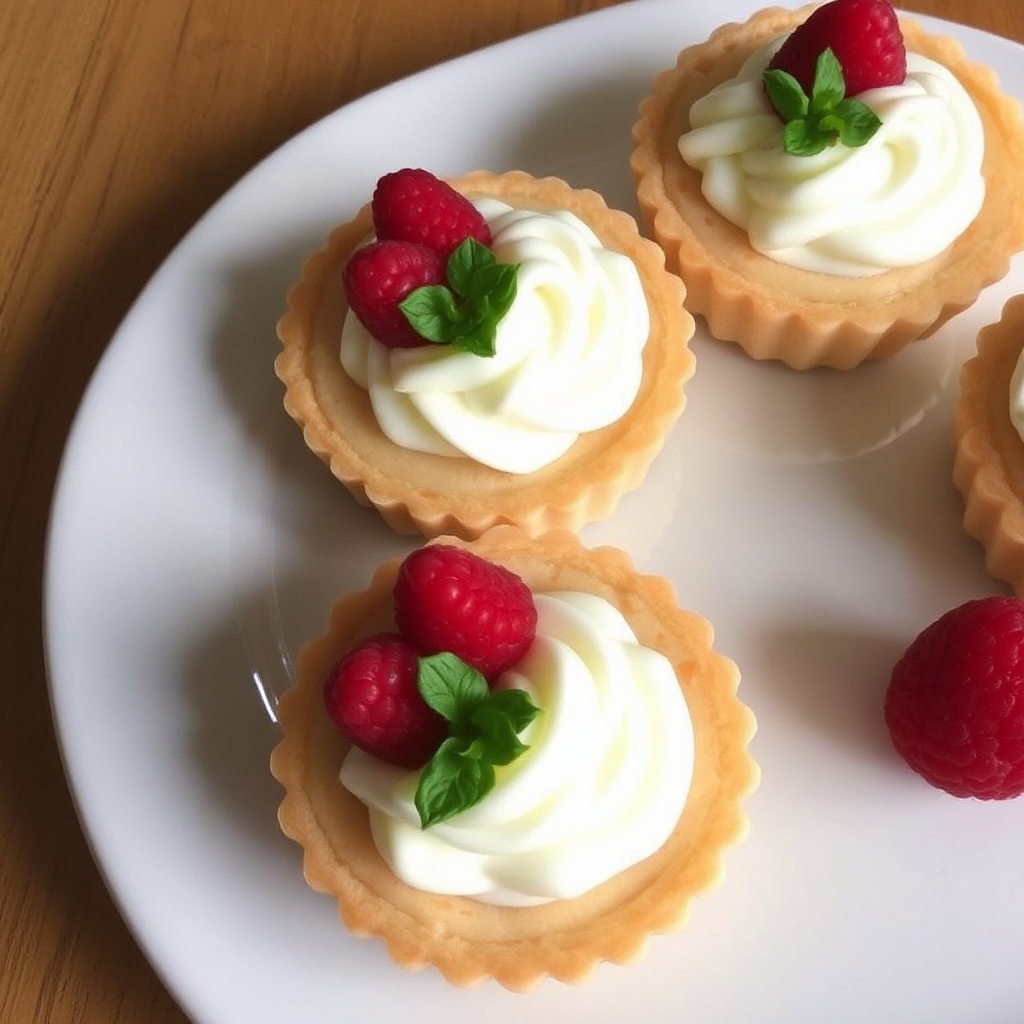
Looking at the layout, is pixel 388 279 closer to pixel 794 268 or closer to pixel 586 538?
pixel 586 538

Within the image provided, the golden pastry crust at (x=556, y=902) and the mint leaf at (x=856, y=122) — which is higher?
the mint leaf at (x=856, y=122)

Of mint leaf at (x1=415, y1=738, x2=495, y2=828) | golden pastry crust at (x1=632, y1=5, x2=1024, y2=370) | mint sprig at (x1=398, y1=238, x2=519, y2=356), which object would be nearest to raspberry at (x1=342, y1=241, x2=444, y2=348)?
mint sprig at (x1=398, y1=238, x2=519, y2=356)

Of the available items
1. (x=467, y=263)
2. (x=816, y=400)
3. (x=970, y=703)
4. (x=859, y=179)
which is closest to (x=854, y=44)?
(x=859, y=179)

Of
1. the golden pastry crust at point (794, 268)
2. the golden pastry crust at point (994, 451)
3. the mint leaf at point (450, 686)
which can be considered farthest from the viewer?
the golden pastry crust at point (794, 268)

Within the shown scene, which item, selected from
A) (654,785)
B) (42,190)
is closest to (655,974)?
(654,785)

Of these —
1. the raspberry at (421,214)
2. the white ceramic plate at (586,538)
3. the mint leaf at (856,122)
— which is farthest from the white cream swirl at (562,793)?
the mint leaf at (856,122)

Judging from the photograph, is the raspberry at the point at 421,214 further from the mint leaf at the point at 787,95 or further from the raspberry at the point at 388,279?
the mint leaf at the point at 787,95

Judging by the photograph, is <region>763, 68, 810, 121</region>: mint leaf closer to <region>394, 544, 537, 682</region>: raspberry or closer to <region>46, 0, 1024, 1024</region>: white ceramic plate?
<region>46, 0, 1024, 1024</region>: white ceramic plate
